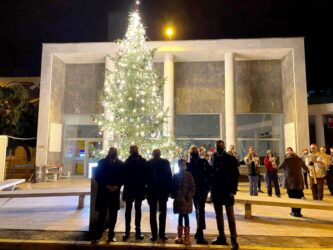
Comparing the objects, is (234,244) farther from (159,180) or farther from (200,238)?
(159,180)

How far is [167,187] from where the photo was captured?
5785 mm

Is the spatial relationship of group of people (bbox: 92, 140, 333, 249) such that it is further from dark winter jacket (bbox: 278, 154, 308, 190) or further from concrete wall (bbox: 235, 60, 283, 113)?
concrete wall (bbox: 235, 60, 283, 113)

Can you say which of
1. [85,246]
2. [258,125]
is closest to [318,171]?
[85,246]

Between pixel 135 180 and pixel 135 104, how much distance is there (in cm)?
517

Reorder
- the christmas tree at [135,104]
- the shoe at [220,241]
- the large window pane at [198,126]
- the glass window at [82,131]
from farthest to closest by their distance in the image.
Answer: the glass window at [82,131], the large window pane at [198,126], the christmas tree at [135,104], the shoe at [220,241]

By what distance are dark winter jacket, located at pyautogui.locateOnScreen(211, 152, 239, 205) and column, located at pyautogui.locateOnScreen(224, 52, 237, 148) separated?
11424 millimetres

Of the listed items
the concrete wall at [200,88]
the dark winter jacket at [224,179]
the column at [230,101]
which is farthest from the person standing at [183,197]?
the concrete wall at [200,88]

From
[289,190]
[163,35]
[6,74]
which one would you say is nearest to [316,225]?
[289,190]

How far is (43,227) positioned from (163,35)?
22055 millimetres

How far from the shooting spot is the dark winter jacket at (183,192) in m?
5.57

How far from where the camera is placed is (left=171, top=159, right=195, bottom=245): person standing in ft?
18.2

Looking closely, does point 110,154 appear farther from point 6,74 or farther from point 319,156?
point 6,74

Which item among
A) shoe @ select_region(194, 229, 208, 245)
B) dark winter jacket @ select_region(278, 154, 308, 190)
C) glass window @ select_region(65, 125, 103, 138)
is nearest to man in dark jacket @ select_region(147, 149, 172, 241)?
shoe @ select_region(194, 229, 208, 245)

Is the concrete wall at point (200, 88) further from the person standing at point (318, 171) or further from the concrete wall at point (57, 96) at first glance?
the person standing at point (318, 171)
